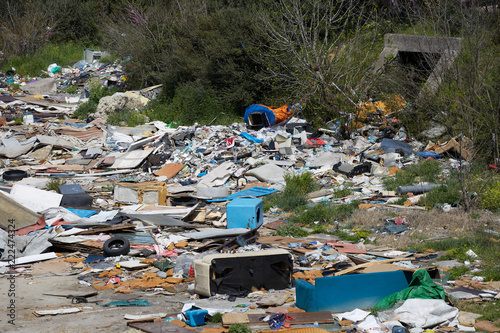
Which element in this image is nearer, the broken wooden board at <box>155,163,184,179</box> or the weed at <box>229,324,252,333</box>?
the weed at <box>229,324,252,333</box>

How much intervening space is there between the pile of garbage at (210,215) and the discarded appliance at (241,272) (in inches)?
0.5

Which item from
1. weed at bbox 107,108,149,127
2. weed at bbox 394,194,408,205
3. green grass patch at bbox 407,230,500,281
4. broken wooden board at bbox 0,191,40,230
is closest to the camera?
green grass patch at bbox 407,230,500,281

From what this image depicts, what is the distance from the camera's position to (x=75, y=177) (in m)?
12.9

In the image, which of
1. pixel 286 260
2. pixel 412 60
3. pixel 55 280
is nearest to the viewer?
pixel 286 260

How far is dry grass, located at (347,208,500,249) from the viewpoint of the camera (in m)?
7.64

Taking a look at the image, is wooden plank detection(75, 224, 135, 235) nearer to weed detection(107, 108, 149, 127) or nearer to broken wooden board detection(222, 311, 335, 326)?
broken wooden board detection(222, 311, 335, 326)

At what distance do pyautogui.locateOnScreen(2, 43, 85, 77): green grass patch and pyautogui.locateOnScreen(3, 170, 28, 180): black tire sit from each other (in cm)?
1295

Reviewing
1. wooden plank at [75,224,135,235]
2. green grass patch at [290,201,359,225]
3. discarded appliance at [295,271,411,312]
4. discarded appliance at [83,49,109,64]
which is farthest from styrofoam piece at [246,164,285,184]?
discarded appliance at [83,49,109,64]

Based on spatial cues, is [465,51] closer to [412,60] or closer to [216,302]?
[412,60]

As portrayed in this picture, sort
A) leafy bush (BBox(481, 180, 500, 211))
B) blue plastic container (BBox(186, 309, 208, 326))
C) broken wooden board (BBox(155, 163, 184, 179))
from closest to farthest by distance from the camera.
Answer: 1. blue plastic container (BBox(186, 309, 208, 326))
2. leafy bush (BBox(481, 180, 500, 211))
3. broken wooden board (BBox(155, 163, 184, 179))

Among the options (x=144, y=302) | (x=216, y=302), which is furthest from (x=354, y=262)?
(x=144, y=302)

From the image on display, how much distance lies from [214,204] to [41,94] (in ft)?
44.6

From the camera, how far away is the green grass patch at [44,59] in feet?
79.2

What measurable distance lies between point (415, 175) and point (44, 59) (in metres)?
20.0
